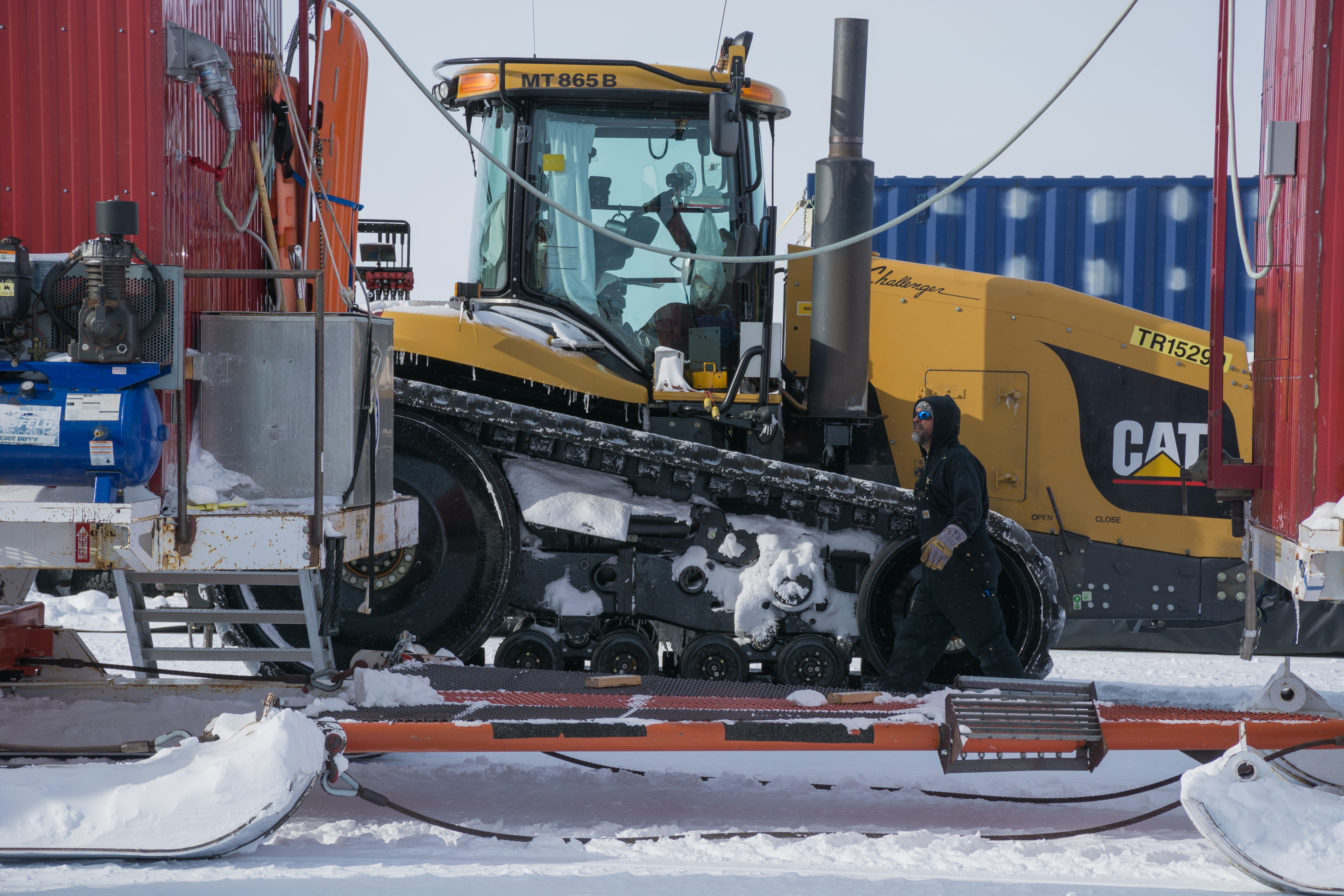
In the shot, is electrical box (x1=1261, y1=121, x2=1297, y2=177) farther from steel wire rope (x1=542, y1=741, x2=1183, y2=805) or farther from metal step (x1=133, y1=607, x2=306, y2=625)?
metal step (x1=133, y1=607, x2=306, y2=625)

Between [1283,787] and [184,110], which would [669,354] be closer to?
[184,110]

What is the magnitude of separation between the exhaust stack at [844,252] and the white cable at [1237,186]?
1.85 meters

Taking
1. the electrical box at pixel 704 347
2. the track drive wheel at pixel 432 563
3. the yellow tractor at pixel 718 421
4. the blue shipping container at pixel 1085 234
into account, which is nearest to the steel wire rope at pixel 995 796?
the yellow tractor at pixel 718 421

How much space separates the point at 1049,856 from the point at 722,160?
3696 mm

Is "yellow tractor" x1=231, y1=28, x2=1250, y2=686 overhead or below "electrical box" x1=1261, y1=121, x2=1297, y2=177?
below

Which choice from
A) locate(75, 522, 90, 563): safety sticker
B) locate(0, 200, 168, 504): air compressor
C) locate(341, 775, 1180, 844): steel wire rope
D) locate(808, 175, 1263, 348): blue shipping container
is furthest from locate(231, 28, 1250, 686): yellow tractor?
locate(808, 175, 1263, 348): blue shipping container

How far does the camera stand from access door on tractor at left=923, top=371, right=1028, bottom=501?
6.14 metres

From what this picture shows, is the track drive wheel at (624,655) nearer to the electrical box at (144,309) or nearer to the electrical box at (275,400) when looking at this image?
the electrical box at (275,400)

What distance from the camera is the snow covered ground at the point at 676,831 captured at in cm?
330

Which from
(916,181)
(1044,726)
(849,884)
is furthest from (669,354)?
A: (916,181)

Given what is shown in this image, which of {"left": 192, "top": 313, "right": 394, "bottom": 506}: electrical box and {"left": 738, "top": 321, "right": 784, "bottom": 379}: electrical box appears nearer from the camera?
{"left": 192, "top": 313, "right": 394, "bottom": 506}: electrical box

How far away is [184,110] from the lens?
399 cm

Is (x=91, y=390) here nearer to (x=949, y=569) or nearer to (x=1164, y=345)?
(x=949, y=569)

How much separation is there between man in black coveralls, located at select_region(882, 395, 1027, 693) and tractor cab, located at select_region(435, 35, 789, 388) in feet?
4.08
